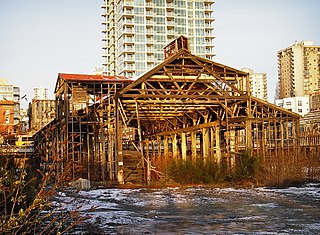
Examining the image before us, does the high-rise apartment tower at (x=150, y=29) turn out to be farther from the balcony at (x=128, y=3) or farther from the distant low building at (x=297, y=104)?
the distant low building at (x=297, y=104)

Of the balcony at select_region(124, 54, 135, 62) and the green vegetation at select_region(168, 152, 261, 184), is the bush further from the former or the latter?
the balcony at select_region(124, 54, 135, 62)

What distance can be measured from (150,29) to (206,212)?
105m

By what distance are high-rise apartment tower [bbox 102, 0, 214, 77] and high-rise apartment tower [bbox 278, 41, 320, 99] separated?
2592 inches

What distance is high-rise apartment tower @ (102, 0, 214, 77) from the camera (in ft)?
377

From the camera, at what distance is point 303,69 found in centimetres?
17638

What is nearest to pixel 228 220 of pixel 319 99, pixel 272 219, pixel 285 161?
pixel 272 219

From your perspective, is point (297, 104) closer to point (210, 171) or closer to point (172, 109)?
point (172, 109)

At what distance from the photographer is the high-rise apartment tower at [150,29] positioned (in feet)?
377

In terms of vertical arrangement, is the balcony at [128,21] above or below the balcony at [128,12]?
below

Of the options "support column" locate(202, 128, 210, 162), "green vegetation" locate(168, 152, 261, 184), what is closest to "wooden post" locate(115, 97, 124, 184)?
"green vegetation" locate(168, 152, 261, 184)

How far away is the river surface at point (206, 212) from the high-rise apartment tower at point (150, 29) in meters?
95.6

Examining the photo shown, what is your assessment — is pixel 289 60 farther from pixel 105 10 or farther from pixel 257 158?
pixel 257 158

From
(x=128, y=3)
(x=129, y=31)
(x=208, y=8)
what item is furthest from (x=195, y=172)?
(x=208, y=8)

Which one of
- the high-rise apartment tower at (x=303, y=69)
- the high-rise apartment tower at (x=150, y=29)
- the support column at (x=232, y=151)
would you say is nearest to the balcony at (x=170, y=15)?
the high-rise apartment tower at (x=150, y=29)
